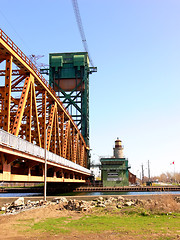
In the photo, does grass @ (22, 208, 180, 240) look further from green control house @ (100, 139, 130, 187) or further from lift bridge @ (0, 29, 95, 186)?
green control house @ (100, 139, 130, 187)

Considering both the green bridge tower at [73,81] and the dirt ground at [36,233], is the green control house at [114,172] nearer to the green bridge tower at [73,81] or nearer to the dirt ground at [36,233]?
the green bridge tower at [73,81]

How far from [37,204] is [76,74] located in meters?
77.2

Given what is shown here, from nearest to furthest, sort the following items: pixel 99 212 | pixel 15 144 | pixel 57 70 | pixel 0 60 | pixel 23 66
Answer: pixel 99 212 → pixel 15 144 → pixel 0 60 → pixel 23 66 → pixel 57 70

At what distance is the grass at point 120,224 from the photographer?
14234 mm

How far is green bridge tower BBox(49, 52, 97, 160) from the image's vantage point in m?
97.8

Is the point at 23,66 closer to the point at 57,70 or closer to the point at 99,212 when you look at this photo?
the point at 99,212

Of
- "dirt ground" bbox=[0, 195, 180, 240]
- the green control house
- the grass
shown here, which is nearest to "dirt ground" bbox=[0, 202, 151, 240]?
"dirt ground" bbox=[0, 195, 180, 240]

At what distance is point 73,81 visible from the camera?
328 feet

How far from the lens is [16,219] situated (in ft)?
61.7

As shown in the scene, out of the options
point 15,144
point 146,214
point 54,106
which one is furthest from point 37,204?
point 54,106

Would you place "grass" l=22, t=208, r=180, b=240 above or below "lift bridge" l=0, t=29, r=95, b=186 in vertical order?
below

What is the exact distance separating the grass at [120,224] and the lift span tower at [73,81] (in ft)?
256

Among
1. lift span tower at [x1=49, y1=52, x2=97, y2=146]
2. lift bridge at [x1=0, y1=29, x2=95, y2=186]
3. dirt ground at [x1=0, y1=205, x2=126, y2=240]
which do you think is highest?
lift span tower at [x1=49, y1=52, x2=97, y2=146]

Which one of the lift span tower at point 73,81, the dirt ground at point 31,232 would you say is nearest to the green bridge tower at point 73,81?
the lift span tower at point 73,81
